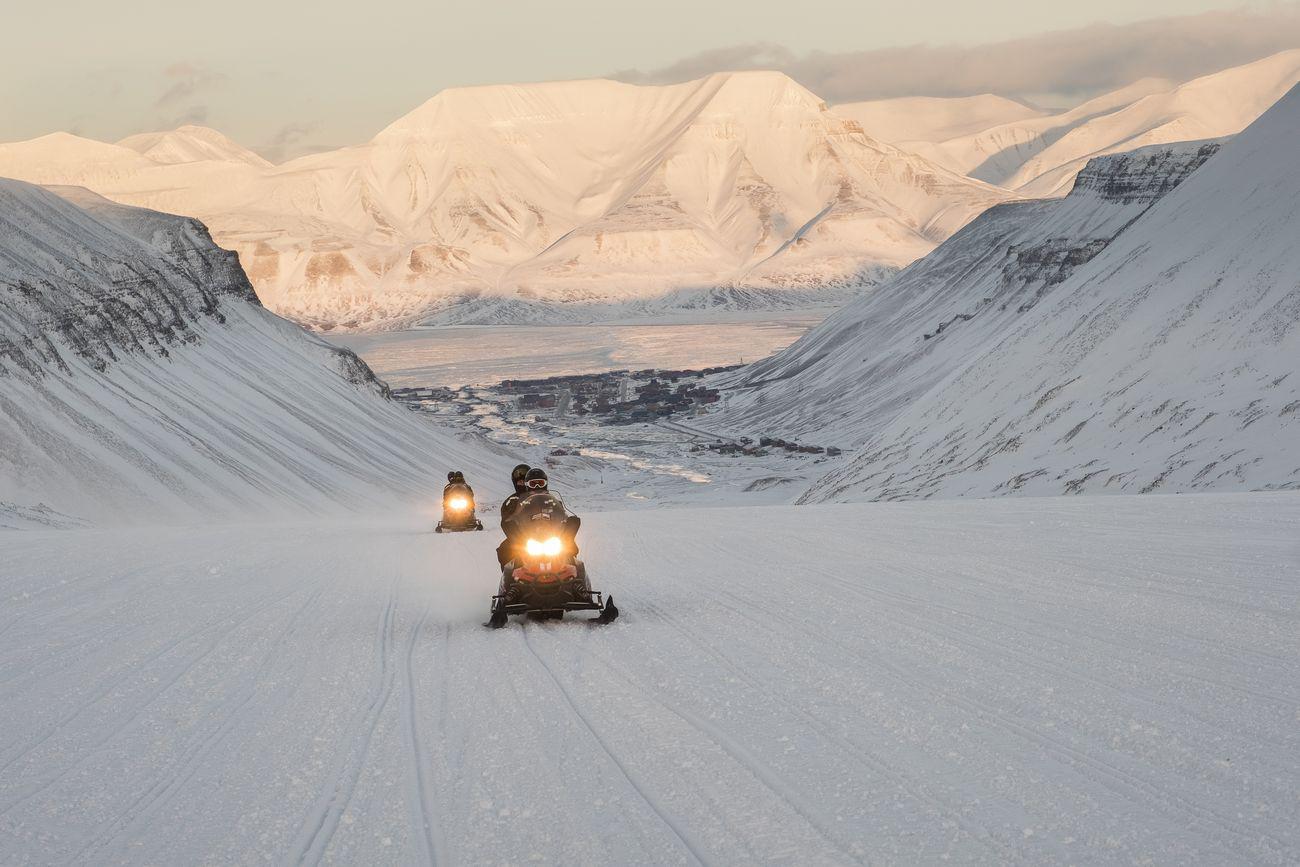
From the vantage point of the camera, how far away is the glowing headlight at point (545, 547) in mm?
13672

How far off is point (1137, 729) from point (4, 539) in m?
21.8

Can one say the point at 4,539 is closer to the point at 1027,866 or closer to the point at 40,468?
the point at 1027,866

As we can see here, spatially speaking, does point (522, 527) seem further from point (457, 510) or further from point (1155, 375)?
point (1155, 375)

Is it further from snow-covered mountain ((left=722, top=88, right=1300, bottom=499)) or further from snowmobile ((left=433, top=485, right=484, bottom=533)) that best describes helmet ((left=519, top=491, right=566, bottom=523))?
snow-covered mountain ((left=722, top=88, right=1300, bottom=499))

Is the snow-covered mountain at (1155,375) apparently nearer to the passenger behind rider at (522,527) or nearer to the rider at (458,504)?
the rider at (458,504)

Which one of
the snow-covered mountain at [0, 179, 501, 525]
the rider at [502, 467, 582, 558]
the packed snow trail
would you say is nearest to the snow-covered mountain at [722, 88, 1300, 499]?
the packed snow trail

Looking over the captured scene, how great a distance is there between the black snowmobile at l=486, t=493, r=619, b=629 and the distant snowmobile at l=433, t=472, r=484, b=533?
15314mm

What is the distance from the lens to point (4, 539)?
23.4 m

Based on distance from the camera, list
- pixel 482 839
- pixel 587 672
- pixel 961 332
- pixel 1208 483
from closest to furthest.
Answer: pixel 482 839
pixel 587 672
pixel 1208 483
pixel 961 332

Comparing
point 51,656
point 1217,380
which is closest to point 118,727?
point 51,656

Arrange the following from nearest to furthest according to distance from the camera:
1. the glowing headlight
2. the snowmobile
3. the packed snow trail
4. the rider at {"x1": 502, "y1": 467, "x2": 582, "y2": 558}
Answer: the packed snow trail < the glowing headlight < the rider at {"x1": 502, "y1": 467, "x2": 582, "y2": 558} < the snowmobile

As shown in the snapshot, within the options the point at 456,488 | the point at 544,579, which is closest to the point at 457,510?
the point at 456,488

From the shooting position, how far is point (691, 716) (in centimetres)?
930

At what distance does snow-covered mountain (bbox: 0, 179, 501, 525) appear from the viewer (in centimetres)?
6338
